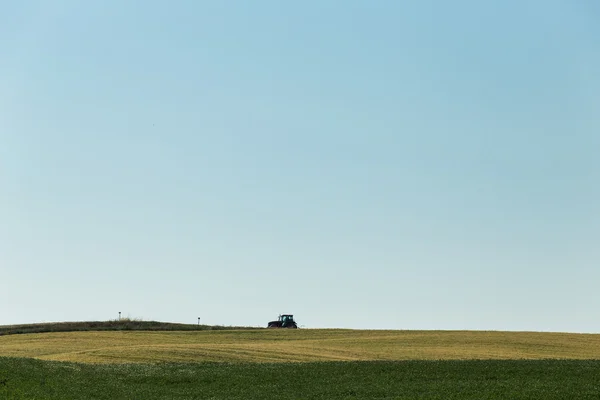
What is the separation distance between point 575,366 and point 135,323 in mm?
41904

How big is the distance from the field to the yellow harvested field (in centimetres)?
8

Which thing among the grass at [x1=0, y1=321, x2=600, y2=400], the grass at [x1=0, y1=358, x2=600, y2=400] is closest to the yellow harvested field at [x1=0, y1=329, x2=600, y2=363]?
the grass at [x1=0, y1=321, x2=600, y2=400]

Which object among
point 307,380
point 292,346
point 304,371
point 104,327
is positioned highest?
point 104,327

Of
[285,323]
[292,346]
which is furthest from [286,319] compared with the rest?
[292,346]

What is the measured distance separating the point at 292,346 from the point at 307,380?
1615 cm

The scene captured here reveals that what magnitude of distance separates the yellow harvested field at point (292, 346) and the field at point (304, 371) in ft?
0.27

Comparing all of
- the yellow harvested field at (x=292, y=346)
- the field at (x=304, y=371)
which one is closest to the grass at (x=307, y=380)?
the field at (x=304, y=371)

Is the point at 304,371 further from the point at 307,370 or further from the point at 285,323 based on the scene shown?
the point at 285,323

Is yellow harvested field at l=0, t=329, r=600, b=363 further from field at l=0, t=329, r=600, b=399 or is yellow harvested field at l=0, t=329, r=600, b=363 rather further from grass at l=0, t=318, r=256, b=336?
grass at l=0, t=318, r=256, b=336

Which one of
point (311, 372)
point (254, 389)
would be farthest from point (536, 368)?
point (254, 389)

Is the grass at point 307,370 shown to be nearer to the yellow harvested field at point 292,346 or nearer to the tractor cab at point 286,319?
the yellow harvested field at point 292,346

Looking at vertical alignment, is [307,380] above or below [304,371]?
below

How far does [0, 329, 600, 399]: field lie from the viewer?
3338 cm

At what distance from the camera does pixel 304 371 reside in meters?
39.7
